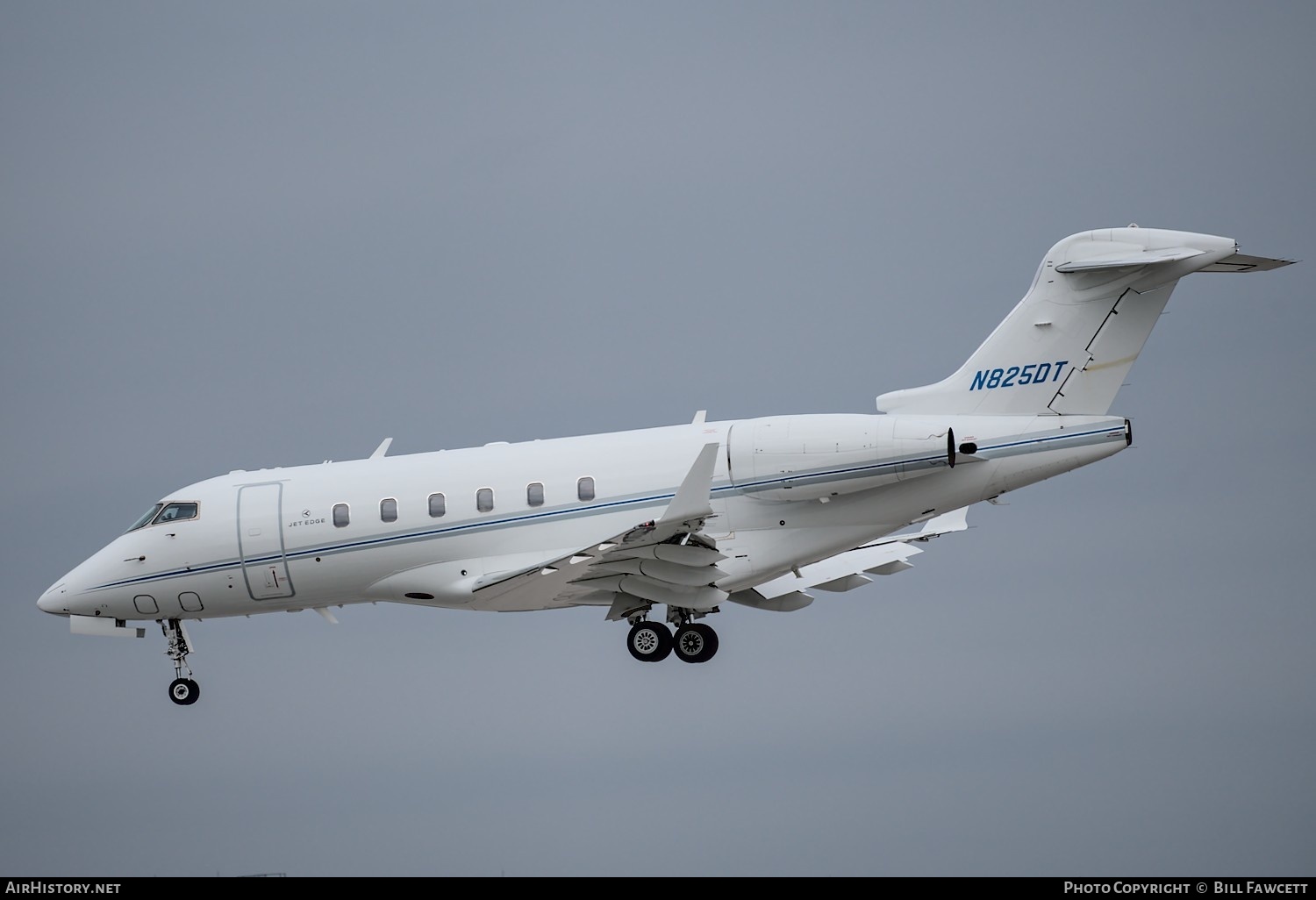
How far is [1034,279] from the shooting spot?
34.7m

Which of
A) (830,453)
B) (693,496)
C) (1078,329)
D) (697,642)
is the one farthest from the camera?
(697,642)

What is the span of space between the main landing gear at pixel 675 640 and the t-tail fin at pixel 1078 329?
18.5 ft

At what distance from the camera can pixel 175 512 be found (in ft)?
120

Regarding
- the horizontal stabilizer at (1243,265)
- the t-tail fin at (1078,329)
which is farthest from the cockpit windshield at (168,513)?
the horizontal stabilizer at (1243,265)

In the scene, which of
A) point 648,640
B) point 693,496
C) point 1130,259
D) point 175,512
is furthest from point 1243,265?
point 175,512

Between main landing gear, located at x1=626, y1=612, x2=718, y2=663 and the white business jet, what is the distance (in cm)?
3

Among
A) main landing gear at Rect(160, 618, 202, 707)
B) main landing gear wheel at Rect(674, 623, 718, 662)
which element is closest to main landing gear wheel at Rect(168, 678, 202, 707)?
main landing gear at Rect(160, 618, 202, 707)

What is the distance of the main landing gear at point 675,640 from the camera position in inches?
1405

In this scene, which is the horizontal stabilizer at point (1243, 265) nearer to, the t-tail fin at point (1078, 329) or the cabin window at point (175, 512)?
the t-tail fin at point (1078, 329)

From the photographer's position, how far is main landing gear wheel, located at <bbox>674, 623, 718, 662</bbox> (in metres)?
35.7

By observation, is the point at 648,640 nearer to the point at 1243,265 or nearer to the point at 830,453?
the point at 830,453

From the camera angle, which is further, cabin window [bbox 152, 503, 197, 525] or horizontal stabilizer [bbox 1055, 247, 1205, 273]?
cabin window [bbox 152, 503, 197, 525]

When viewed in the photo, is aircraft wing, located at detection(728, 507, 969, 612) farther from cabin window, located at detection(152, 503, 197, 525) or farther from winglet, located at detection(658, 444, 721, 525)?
cabin window, located at detection(152, 503, 197, 525)

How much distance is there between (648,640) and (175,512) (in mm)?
8821
